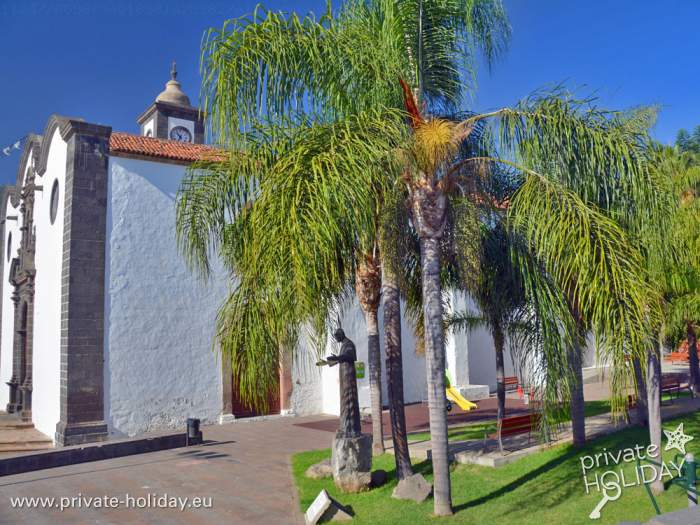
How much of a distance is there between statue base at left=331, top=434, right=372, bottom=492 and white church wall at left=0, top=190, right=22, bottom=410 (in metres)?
15.5

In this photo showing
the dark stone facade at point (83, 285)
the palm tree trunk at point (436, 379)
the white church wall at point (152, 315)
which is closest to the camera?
the palm tree trunk at point (436, 379)

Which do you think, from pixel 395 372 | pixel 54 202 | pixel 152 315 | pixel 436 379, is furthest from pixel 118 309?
pixel 436 379

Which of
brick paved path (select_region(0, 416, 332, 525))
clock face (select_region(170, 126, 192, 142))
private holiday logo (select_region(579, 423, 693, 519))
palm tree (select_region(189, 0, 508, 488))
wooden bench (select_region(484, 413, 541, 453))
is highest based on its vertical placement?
clock face (select_region(170, 126, 192, 142))

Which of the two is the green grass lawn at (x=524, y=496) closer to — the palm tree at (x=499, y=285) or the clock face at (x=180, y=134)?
the palm tree at (x=499, y=285)

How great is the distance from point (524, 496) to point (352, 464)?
87.7 inches

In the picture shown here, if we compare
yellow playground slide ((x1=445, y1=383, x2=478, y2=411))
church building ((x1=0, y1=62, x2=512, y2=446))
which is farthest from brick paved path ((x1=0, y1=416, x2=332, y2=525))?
yellow playground slide ((x1=445, y1=383, x2=478, y2=411))

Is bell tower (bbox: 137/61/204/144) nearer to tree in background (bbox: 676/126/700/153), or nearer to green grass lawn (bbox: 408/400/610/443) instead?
green grass lawn (bbox: 408/400/610/443)

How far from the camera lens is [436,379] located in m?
6.67

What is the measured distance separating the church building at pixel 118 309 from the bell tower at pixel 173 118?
31.5 feet

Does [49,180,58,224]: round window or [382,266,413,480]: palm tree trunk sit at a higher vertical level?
[49,180,58,224]: round window

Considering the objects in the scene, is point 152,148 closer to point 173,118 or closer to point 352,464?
point 352,464

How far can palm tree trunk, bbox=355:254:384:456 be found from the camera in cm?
866

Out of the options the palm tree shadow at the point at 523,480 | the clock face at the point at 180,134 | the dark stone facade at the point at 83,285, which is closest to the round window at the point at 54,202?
the dark stone facade at the point at 83,285

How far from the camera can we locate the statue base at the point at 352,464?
25.8 ft
